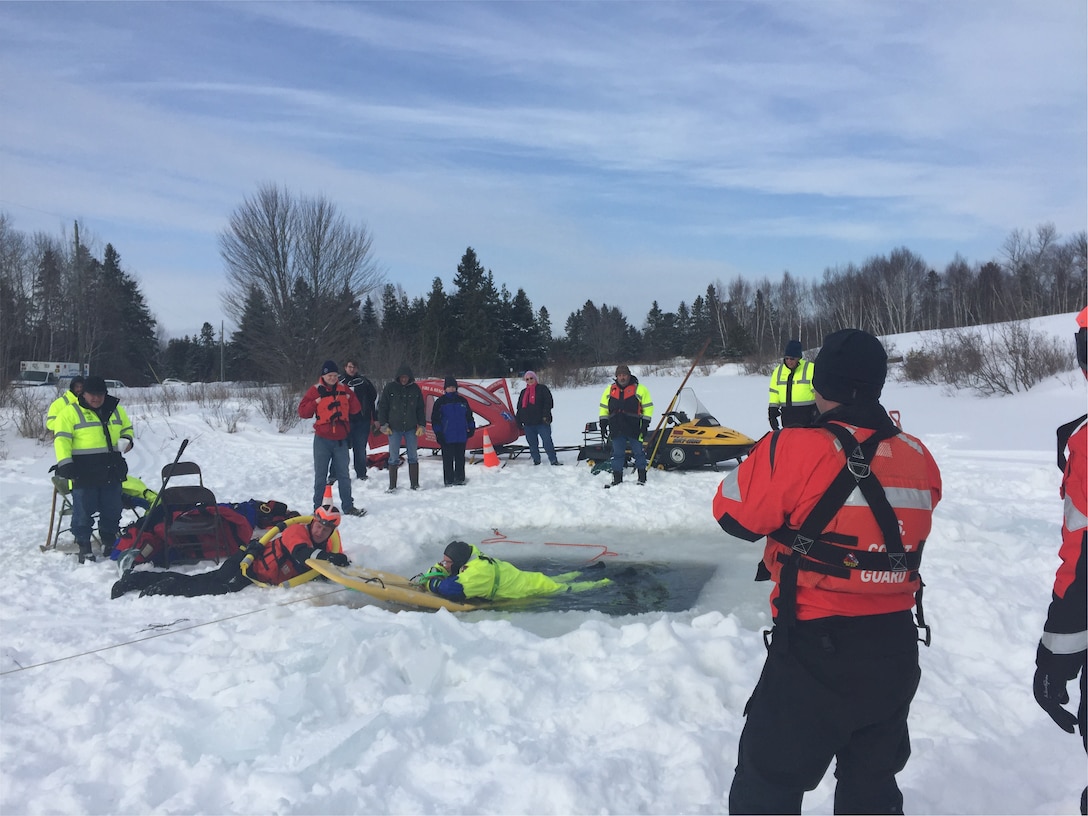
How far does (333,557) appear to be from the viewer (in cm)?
623

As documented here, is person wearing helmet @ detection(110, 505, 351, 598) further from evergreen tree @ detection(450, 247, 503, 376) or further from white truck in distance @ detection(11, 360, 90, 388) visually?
evergreen tree @ detection(450, 247, 503, 376)

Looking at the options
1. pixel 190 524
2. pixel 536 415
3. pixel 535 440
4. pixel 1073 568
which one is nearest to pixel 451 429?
pixel 536 415

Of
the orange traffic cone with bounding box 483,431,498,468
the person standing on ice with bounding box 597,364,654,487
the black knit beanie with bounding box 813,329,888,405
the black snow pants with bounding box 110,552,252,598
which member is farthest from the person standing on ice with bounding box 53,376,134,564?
the black knit beanie with bounding box 813,329,888,405

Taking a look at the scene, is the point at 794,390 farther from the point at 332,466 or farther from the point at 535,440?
the point at 332,466

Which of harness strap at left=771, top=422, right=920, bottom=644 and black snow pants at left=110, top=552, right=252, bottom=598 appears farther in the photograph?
black snow pants at left=110, top=552, right=252, bottom=598

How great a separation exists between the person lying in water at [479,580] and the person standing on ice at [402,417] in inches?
170

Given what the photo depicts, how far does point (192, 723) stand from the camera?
3.49 meters

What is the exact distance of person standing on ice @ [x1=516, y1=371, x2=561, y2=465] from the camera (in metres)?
11.8

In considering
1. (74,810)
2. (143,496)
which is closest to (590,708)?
(74,810)

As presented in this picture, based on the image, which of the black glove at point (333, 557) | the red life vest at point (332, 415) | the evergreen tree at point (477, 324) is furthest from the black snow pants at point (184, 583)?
the evergreen tree at point (477, 324)

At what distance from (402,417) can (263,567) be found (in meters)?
4.38

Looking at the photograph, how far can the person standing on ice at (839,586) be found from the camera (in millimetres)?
2125

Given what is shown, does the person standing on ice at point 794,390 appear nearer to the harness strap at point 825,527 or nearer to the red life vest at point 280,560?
the red life vest at point 280,560

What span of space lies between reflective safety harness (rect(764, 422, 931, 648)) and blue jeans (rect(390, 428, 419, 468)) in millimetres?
8390
